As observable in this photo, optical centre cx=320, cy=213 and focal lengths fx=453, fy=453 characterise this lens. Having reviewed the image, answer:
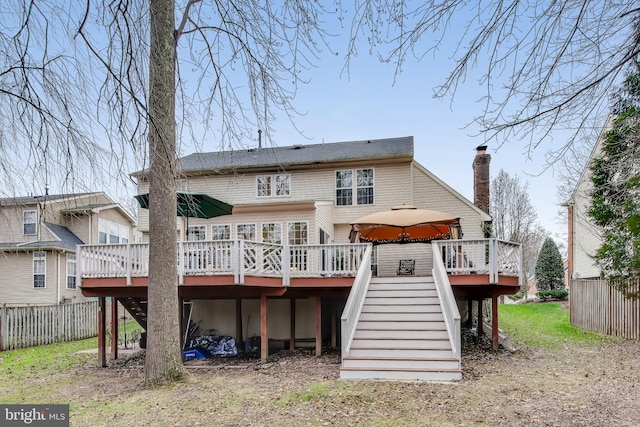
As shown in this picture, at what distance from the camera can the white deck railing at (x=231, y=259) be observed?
10219mm

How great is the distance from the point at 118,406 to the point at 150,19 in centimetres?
562

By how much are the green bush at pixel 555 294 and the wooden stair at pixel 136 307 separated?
21.8 m

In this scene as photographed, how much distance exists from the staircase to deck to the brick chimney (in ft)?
22.8

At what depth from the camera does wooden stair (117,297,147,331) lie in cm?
1213

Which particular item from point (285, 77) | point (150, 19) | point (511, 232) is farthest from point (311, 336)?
point (511, 232)

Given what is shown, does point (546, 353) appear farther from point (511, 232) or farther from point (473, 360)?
point (511, 232)

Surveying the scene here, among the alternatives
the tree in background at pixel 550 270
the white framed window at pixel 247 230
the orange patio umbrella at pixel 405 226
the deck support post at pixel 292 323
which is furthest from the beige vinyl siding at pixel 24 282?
the tree in background at pixel 550 270

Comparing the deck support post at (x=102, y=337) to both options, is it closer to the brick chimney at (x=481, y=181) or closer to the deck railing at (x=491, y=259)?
the deck railing at (x=491, y=259)

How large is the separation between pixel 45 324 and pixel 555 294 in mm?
24523

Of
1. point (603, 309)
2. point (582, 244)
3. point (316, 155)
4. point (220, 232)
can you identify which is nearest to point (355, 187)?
point (316, 155)

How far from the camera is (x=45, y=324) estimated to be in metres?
16.0

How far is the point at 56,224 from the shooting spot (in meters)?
22.5

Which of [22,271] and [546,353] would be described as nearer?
[546,353]

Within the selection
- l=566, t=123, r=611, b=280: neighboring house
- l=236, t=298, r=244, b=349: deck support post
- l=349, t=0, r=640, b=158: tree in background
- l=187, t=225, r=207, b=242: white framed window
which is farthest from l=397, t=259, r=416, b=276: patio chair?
l=349, t=0, r=640, b=158: tree in background
